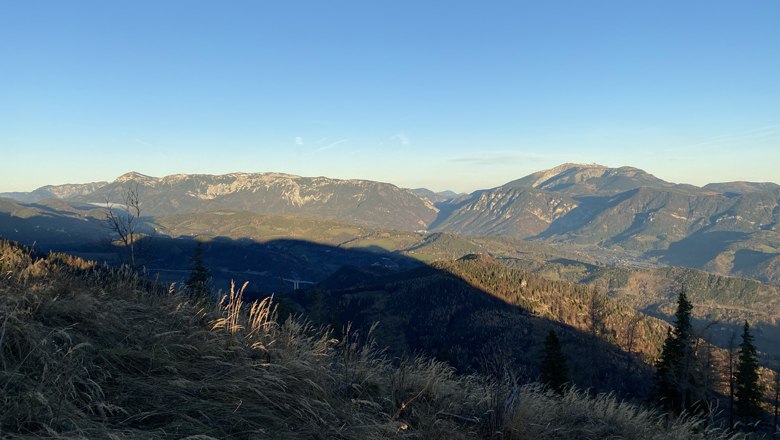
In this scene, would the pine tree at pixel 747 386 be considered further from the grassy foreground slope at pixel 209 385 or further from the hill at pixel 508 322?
the grassy foreground slope at pixel 209 385

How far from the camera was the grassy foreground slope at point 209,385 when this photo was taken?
178 inches

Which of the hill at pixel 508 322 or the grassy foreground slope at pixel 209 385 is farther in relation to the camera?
the hill at pixel 508 322

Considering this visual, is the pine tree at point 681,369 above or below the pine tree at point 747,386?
above

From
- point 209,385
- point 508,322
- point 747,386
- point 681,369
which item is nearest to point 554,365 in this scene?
point 681,369

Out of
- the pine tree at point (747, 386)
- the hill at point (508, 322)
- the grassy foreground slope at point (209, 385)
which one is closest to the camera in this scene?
the grassy foreground slope at point (209, 385)

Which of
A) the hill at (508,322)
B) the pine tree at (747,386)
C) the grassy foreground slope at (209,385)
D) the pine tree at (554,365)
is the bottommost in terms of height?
the hill at (508,322)

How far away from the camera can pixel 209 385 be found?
5371 mm

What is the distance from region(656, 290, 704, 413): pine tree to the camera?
3934cm

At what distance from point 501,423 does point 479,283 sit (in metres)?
188

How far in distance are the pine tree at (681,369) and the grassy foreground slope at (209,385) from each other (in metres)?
39.1

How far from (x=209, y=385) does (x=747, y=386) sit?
64714 millimetres

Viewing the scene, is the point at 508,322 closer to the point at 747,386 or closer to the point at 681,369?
the point at 747,386

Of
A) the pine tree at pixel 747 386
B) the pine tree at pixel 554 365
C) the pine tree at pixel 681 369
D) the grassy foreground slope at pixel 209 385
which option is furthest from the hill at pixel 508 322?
the grassy foreground slope at pixel 209 385

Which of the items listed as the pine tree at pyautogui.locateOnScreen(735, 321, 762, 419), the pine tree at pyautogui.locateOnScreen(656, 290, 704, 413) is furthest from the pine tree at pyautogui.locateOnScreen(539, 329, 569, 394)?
the pine tree at pyautogui.locateOnScreen(735, 321, 762, 419)
